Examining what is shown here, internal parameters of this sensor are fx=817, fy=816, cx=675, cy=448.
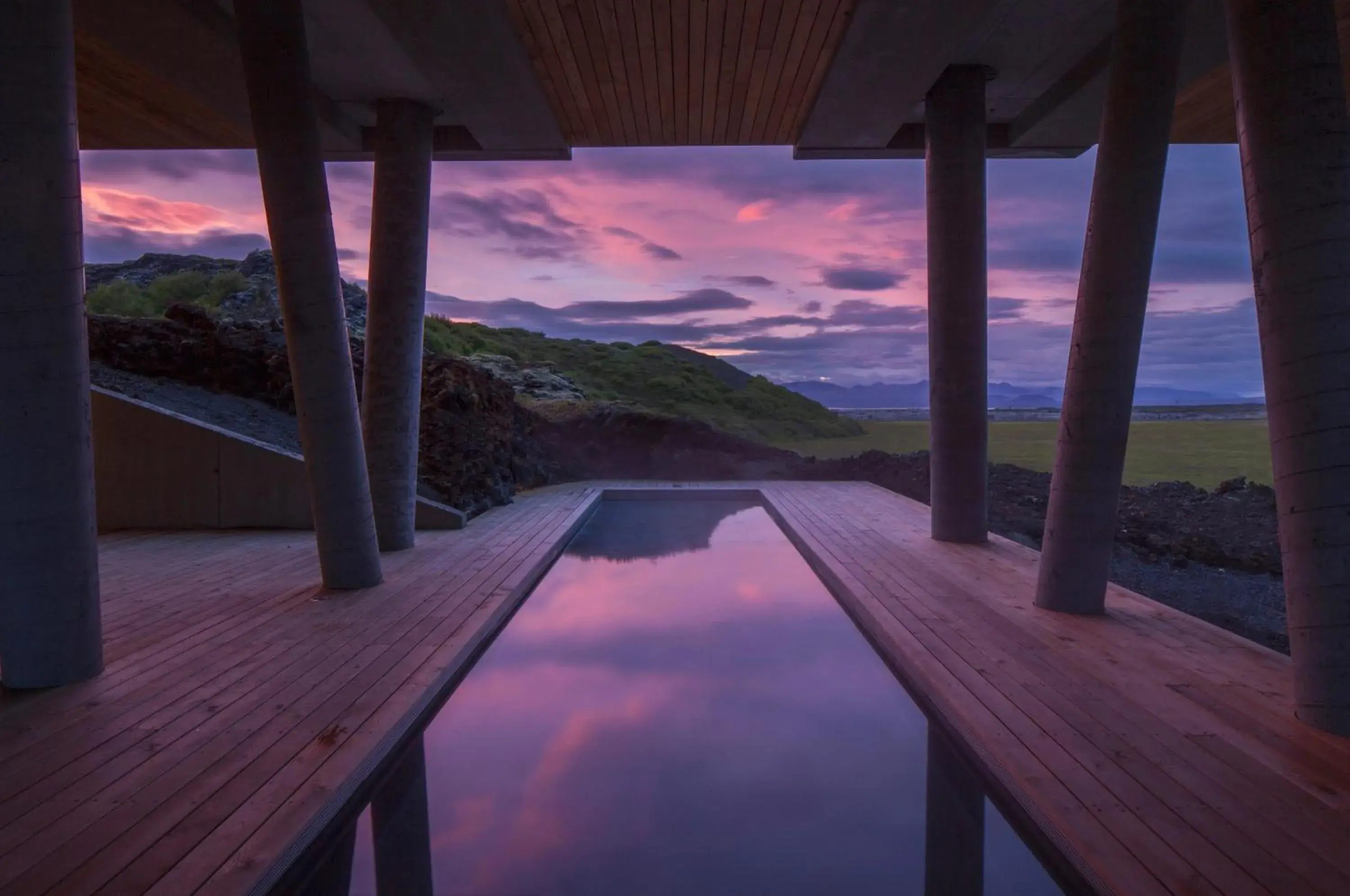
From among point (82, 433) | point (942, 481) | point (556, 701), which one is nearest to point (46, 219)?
point (82, 433)

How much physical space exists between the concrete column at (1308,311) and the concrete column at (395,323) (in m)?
5.59

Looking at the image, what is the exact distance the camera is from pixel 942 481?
23.0ft

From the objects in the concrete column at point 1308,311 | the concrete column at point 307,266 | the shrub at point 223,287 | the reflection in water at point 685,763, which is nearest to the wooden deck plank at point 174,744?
the reflection in water at point 685,763

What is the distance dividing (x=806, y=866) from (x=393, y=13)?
5283 millimetres

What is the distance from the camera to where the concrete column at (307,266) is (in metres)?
4.73

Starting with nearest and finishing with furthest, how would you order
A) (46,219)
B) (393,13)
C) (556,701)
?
(46,219)
(556,701)
(393,13)

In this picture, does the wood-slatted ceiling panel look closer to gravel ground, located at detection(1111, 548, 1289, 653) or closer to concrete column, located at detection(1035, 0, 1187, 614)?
concrete column, located at detection(1035, 0, 1187, 614)

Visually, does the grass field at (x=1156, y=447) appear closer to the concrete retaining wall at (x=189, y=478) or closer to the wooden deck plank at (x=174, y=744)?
the wooden deck plank at (x=174, y=744)

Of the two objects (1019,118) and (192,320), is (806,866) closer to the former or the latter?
(1019,118)

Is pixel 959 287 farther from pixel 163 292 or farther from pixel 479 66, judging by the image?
pixel 163 292

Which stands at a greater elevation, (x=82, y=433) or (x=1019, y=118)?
(x=1019, y=118)

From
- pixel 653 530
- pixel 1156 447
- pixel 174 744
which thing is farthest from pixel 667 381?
pixel 174 744

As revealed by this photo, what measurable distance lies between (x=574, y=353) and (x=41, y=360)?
3378 centimetres

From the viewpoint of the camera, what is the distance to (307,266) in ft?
15.9
